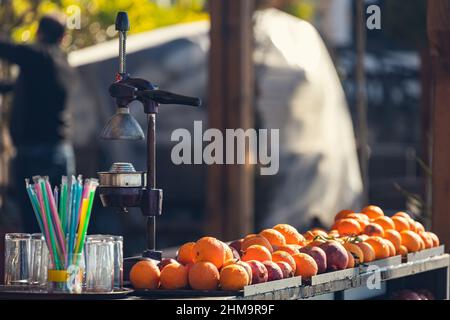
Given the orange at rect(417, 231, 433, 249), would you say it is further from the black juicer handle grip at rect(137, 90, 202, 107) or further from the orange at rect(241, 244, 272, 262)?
A: the black juicer handle grip at rect(137, 90, 202, 107)

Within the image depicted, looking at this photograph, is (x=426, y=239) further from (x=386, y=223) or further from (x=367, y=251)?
(x=367, y=251)

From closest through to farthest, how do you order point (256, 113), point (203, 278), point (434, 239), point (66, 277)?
point (66, 277)
point (203, 278)
point (434, 239)
point (256, 113)

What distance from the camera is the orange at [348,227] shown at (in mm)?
4859

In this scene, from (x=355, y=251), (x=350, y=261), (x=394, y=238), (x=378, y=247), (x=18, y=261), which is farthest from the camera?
(x=394, y=238)

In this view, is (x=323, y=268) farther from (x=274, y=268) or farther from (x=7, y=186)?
(x=7, y=186)

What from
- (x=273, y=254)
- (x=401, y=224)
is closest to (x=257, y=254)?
(x=273, y=254)

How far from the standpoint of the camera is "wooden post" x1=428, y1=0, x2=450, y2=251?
5.46 metres

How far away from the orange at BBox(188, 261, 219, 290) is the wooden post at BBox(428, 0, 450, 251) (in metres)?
2.10

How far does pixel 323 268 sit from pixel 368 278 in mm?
315

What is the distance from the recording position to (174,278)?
376cm

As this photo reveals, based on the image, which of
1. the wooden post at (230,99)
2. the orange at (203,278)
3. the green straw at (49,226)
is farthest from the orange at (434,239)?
the wooden post at (230,99)

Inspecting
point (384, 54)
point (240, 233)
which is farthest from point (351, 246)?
point (384, 54)

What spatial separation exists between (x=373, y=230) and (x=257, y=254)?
0.90m

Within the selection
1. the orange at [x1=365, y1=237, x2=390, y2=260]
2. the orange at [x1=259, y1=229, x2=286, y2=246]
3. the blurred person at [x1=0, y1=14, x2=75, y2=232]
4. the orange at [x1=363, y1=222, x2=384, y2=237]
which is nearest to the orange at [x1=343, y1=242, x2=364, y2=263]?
the orange at [x1=365, y1=237, x2=390, y2=260]
